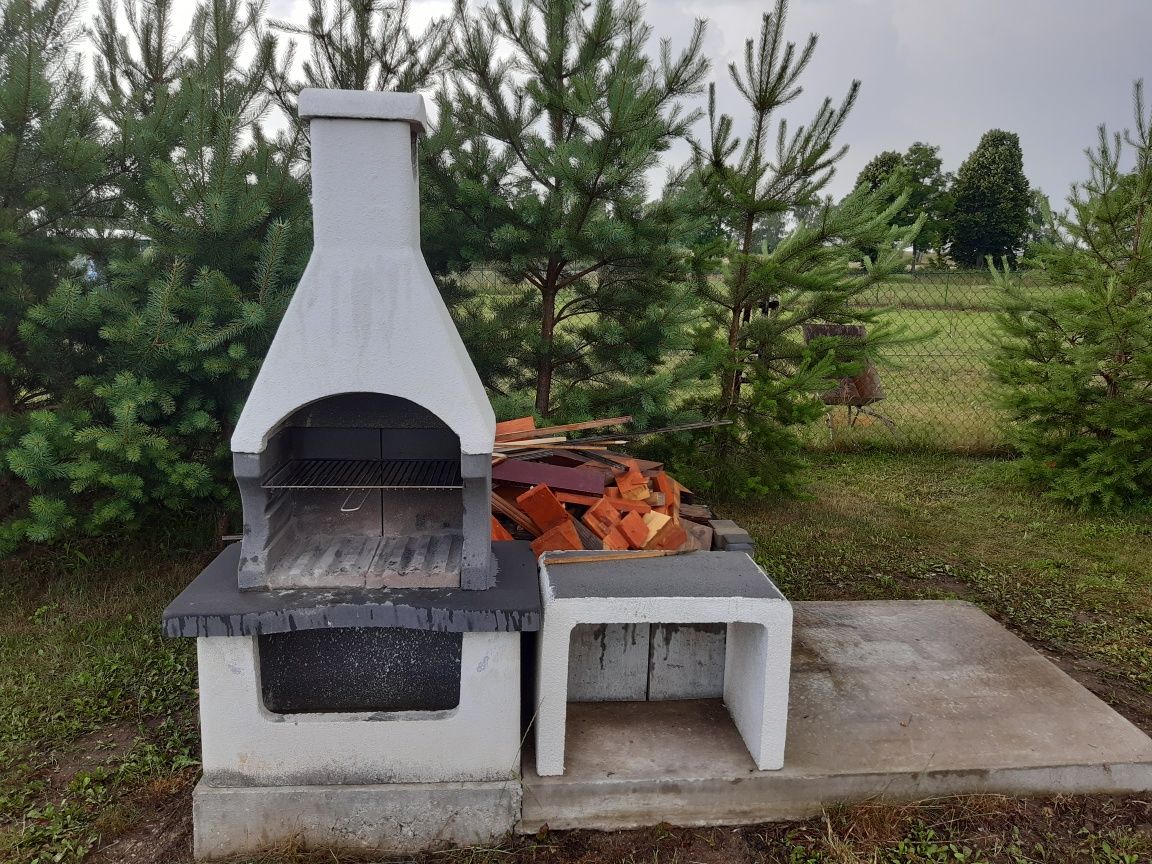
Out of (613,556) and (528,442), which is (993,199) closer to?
(528,442)

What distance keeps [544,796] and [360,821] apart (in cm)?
62

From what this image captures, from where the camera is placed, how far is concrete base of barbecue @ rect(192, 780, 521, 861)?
255cm

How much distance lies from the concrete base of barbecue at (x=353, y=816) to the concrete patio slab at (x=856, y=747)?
0.54 ft

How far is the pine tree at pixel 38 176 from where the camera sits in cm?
392

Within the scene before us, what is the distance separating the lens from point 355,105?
8.40 ft

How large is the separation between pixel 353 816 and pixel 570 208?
12.1ft

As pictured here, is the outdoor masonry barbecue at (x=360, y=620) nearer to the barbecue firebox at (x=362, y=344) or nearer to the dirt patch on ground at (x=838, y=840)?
the barbecue firebox at (x=362, y=344)

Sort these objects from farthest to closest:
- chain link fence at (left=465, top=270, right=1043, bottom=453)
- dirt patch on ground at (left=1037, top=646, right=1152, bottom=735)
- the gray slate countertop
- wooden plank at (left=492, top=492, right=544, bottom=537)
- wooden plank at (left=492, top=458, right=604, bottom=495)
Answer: chain link fence at (left=465, top=270, right=1043, bottom=453) → wooden plank at (left=492, top=458, right=604, bottom=495) → wooden plank at (left=492, top=492, right=544, bottom=537) → dirt patch on ground at (left=1037, top=646, right=1152, bottom=735) → the gray slate countertop

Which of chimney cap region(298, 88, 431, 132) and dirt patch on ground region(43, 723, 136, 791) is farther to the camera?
dirt patch on ground region(43, 723, 136, 791)

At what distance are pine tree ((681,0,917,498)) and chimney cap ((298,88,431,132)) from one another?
3358 mm

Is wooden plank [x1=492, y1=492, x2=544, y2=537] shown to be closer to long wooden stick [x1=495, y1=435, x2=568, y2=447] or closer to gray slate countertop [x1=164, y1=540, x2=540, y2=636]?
long wooden stick [x1=495, y1=435, x2=568, y2=447]

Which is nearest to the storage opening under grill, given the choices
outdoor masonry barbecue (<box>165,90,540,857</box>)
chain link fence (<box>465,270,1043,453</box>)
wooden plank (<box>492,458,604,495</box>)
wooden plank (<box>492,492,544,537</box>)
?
outdoor masonry barbecue (<box>165,90,540,857</box>)

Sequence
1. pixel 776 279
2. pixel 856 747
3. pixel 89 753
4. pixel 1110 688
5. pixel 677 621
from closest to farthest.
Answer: pixel 677 621 → pixel 856 747 → pixel 89 753 → pixel 1110 688 → pixel 776 279

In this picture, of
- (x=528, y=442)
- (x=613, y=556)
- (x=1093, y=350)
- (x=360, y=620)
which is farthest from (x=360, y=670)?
(x=1093, y=350)
